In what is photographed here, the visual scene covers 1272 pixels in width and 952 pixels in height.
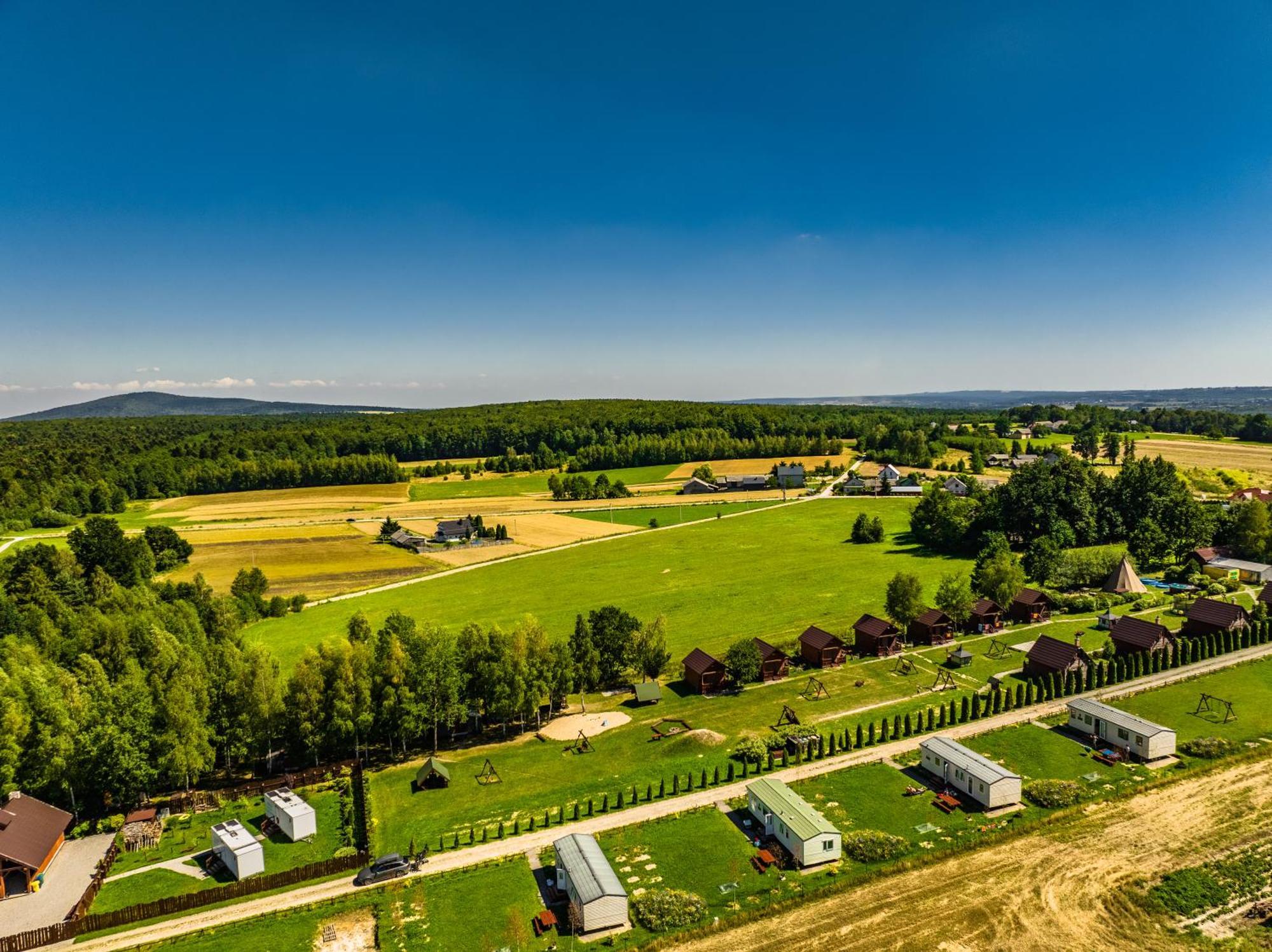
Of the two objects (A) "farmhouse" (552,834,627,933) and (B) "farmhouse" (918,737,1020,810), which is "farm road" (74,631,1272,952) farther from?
(A) "farmhouse" (552,834,627,933)

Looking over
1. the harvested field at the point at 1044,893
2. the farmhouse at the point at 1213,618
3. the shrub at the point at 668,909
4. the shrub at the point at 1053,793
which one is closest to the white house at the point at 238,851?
the shrub at the point at 668,909

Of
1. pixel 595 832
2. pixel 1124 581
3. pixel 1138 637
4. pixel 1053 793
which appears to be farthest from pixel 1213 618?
pixel 595 832

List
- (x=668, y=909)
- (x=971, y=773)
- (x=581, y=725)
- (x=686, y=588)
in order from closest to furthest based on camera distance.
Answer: (x=668, y=909) → (x=971, y=773) → (x=581, y=725) → (x=686, y=588)

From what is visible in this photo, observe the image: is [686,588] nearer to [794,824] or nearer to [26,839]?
[794,824]

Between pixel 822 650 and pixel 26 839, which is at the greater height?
pixel 822 650

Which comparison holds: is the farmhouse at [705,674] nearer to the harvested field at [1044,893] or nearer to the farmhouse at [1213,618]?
the harvested field at [1044,893]

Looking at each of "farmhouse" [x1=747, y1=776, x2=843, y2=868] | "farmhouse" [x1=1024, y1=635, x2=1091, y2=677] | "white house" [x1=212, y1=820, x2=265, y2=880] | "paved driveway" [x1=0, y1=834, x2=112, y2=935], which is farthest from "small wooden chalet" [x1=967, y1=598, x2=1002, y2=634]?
"paved driveway" [x1=0, y1=834, x2=112, y2=935]

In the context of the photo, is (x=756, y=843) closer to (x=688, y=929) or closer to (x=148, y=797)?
(x=688, y=929)
